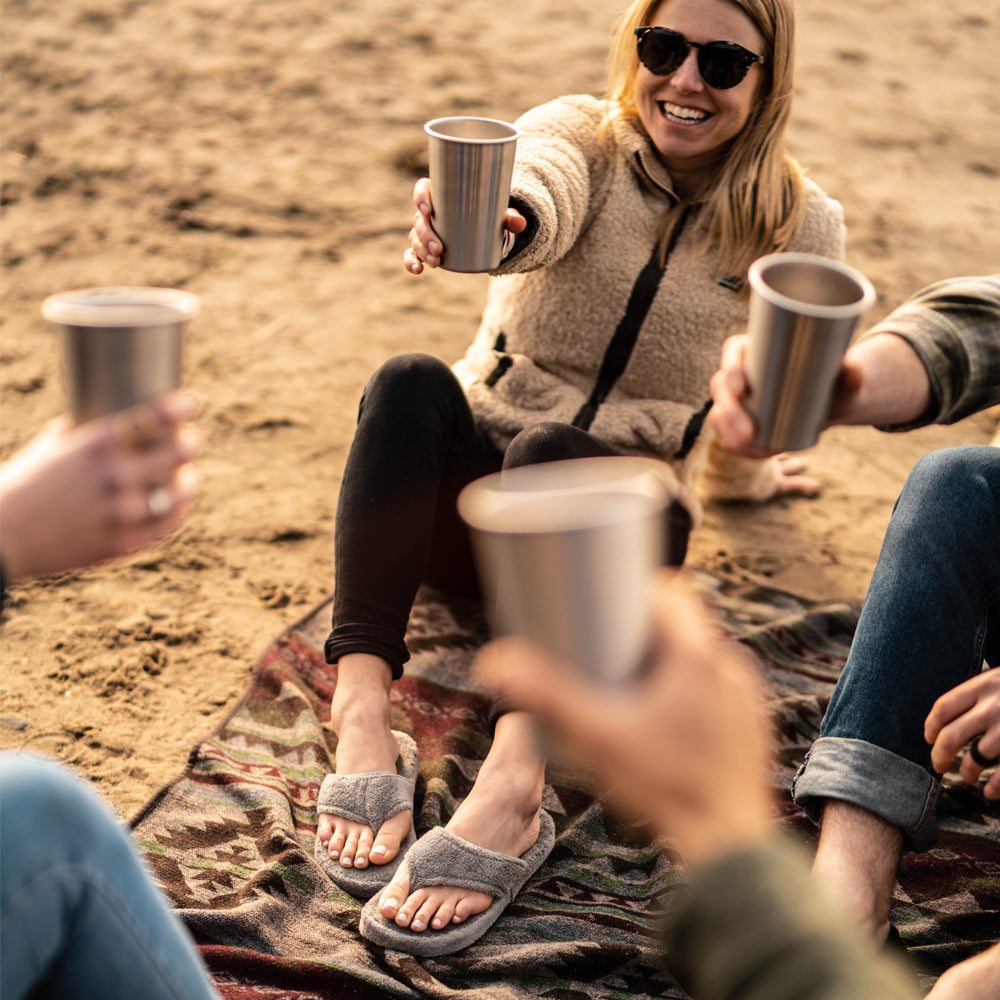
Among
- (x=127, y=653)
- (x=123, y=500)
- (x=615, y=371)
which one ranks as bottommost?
(x=127, y=653)

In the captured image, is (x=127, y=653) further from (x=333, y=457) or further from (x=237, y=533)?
(x=333, y=457)

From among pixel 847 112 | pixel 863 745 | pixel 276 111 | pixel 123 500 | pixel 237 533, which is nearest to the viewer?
pixel 123 500

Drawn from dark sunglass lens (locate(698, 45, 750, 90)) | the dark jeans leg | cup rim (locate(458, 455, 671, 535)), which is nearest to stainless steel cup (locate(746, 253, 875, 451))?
cup rim (locate(458, 455, 671, 535))

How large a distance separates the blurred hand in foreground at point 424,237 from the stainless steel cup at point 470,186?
2cm

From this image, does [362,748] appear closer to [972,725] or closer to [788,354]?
[972,725]

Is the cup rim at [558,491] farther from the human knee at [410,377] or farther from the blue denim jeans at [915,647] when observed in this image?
the human knee at [410,377]

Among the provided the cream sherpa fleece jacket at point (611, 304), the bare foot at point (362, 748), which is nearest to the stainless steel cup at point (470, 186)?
the cream sherpa fleece jacket at point (611, 304)

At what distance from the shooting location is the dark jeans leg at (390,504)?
2055 mm

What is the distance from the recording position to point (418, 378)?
83.3 inches

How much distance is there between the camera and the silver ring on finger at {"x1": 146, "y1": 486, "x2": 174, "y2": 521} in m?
1.02

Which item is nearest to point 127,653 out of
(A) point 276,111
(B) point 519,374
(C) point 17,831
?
(B) point 519,374

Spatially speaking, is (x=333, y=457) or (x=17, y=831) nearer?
(x=17, y=831)

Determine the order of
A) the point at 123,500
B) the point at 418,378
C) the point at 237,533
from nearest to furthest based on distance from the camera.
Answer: the point at 123,500
the point at 418,378
the point at 237,533

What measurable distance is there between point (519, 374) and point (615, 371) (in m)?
0.22
